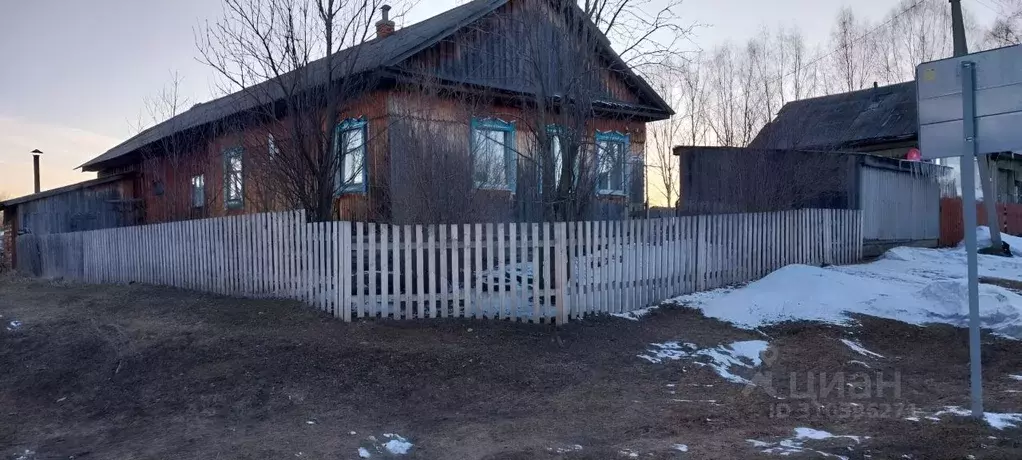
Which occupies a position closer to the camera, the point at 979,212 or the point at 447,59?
the point at 447,59

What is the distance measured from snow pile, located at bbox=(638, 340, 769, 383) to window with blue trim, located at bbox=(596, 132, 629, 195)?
2.96m

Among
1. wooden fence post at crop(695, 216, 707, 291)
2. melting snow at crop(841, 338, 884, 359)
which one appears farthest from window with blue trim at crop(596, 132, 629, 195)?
melting snow at crop(841, 338, 884, 359)

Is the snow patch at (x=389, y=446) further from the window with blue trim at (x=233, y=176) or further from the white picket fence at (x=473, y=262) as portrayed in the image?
the window with blue trim at (x=233, y=176)

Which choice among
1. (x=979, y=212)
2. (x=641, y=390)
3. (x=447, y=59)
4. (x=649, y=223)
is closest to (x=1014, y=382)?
(x=641, y=390)

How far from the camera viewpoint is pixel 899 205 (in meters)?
18.5

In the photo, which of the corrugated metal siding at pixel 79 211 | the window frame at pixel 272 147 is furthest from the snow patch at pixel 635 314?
the corrugated metal siding at pixel 79 211

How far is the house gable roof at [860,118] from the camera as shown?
28.0 m

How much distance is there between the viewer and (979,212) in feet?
79.0

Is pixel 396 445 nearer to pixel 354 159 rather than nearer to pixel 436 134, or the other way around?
pixel 436 134

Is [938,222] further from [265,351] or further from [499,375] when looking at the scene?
[265,351]

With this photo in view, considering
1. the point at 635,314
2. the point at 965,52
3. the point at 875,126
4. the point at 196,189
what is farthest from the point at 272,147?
the point at 875,126

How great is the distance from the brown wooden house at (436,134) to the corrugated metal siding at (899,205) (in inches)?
209

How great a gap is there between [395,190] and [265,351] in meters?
3.67

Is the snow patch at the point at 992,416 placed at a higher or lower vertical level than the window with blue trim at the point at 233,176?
lower
